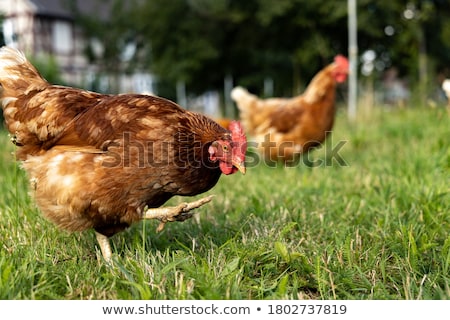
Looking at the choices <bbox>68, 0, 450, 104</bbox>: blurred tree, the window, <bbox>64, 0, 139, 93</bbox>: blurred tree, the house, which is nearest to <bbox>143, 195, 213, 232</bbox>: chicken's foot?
<bbox>68, 0, 450, 104</bbox>: blurred tree

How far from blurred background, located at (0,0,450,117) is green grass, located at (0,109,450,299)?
13.2 meters

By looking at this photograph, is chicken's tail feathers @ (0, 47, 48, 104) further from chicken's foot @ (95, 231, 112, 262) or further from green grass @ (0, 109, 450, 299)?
chicken's foot @ (95, 231, 112, 262)

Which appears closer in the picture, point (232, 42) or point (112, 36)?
point (232, 42)

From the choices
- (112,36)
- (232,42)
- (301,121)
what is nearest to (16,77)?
(301,121)

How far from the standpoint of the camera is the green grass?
2.41m

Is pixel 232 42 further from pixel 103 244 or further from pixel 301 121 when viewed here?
pixel 103 244

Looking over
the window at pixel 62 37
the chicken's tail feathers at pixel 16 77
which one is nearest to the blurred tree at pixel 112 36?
the window at pixel 62 37

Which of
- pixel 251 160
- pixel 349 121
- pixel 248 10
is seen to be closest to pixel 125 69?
pixel 248 10

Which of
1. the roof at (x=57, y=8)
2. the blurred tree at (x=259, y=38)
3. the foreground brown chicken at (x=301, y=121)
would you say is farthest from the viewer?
the roof at (x=57, y=8)

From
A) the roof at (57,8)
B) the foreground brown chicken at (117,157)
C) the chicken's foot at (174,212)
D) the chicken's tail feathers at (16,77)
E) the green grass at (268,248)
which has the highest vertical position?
the roof at (57,8)

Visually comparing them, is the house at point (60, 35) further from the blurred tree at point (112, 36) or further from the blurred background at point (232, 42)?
the blurred tree at point (112, 36)

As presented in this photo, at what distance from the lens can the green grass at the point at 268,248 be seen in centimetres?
241

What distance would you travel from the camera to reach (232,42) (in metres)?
24.9

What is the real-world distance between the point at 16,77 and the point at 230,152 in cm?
158
